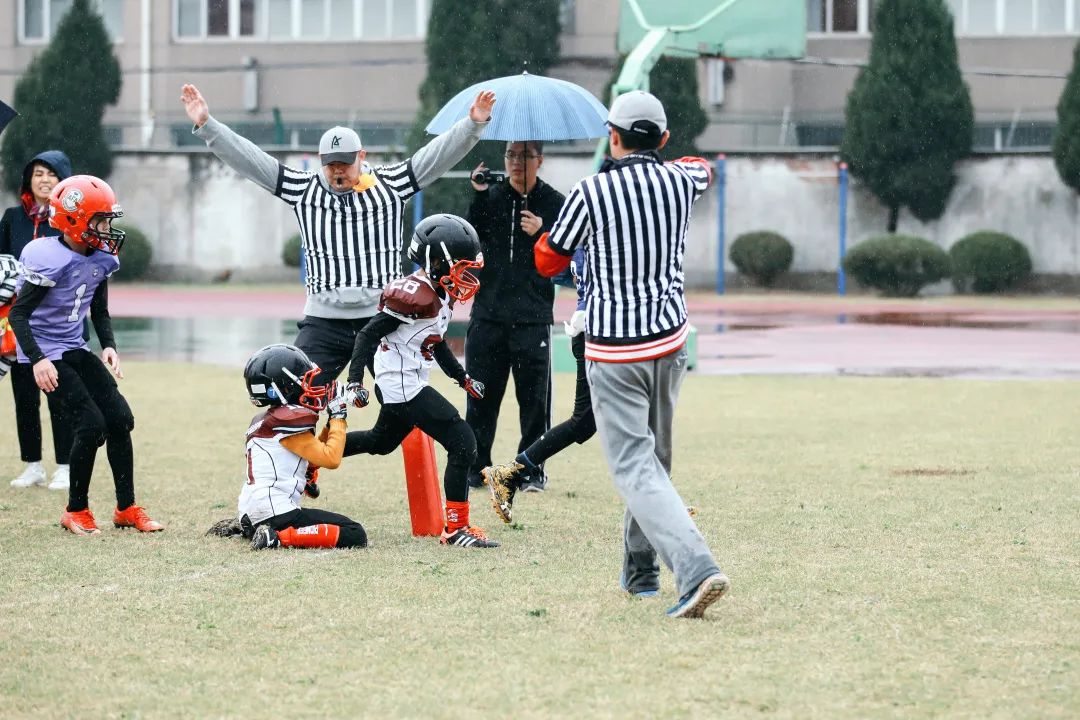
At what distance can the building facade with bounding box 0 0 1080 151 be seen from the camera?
39156mm

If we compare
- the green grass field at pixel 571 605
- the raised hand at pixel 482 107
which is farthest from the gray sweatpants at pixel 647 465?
the raised hand at pixel 482 107

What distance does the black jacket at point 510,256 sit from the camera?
30.6 ft

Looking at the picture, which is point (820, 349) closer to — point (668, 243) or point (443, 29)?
point (668, 243)

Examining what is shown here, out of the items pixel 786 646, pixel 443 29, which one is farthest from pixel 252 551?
pixel 443 29

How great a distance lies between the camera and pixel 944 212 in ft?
112

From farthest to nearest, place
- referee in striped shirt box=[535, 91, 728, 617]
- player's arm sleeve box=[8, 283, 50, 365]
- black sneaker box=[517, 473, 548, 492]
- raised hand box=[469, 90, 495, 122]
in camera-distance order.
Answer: black sneaker box=[517, 473, 548, 492] < raised hand box=[469, 90, 495, 122] < player's arm sleeve box=[8, 283, 50, 365] < referee in striped shirt box=[535, 91, 728, 617]

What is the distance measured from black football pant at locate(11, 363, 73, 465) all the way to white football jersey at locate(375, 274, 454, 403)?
2.75 m

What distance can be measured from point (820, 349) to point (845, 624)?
1441 cm

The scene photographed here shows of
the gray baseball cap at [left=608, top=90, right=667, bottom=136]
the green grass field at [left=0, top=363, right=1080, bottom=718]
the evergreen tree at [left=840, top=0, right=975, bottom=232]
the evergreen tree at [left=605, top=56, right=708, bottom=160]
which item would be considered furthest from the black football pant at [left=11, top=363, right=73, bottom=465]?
the evergreen tree at [left=605, top=56, right=708, bottom=160]

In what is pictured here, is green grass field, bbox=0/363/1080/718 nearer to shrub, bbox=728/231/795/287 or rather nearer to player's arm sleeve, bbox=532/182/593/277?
player's arm sleeve, bbox=532/182/593/277

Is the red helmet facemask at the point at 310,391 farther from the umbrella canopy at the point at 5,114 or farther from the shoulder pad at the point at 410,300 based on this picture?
the umbrella canopy at the point at 5,114

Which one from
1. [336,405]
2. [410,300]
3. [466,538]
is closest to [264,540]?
[336,405]

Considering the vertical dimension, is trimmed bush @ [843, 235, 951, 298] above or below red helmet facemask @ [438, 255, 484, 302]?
below

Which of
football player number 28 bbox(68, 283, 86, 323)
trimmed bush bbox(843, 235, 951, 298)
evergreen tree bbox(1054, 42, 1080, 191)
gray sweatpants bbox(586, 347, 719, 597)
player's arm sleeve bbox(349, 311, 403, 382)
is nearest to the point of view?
gray sweatpants bbox(586, 347, 719, 597)
